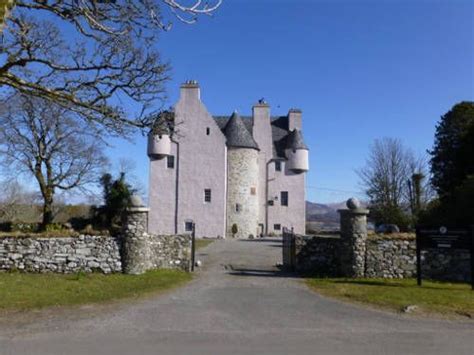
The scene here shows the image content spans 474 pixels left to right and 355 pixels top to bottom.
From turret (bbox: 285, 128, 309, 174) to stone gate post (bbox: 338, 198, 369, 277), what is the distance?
30177mm

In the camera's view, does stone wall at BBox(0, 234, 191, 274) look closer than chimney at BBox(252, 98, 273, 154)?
Yes

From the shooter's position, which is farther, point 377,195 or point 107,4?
point 377,195

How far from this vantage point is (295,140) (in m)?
47.6

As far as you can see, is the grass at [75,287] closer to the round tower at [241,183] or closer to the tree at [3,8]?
the tree at [3,8]

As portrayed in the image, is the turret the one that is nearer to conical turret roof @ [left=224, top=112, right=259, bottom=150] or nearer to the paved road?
conical turret roof @ [left=224, top=112, right=259, bottom=150]

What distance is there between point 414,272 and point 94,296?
10959 mm

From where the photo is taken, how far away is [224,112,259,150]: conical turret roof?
146ft

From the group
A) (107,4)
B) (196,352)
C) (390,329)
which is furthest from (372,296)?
(107,4)

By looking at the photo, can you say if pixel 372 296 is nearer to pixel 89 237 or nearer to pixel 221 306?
pixel 221 306

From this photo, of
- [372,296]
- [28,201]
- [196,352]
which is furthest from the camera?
[28,201]

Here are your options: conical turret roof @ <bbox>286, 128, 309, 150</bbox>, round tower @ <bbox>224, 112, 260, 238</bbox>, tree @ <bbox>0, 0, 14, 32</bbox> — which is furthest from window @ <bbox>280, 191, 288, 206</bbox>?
tree @ <bbox>0, 0, 14, 32</bbox>

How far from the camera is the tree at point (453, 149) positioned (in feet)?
112

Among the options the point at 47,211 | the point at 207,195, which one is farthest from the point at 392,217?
the point at 47,211

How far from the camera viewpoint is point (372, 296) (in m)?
12.6
